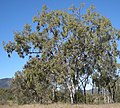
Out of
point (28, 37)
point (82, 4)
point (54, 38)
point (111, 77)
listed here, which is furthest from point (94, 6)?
point (111, 77)

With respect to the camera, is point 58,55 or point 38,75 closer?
point 58,55

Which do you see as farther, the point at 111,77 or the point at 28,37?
the point at 111,77

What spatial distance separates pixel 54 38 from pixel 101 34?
6.85 m

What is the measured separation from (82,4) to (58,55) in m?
9.18

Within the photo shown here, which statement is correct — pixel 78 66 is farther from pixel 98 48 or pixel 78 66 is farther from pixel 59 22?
pixel 59 22

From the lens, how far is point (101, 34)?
4191 cm

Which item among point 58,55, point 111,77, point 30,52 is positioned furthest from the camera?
point 111,77

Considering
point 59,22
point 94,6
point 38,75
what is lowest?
point 38,75

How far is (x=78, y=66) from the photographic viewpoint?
42.9m

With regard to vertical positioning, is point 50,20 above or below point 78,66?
above

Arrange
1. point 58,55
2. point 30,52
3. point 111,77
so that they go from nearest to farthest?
point 58,55 < point 30,52 < point 111,77

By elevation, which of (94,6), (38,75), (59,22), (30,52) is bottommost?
(38,75)

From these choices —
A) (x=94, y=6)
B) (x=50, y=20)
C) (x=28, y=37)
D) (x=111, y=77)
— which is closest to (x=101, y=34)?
(x=94, y=6)

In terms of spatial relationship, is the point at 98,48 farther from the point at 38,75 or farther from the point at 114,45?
the point at 38,75
